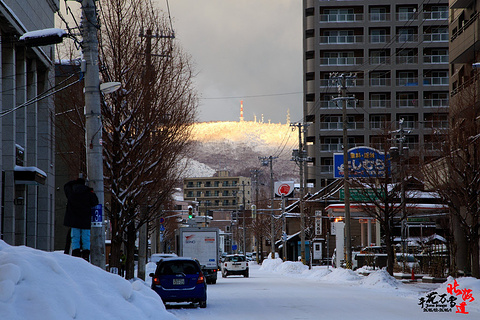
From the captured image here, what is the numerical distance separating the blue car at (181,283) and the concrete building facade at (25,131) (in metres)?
7.79

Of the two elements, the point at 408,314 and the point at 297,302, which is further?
the point at 297,302

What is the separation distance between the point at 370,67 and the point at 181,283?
223 feet

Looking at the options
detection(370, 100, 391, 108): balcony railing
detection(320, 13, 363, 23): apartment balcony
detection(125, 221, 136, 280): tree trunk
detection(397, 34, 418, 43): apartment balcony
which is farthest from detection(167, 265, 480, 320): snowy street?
detection(397, 34, 418, 43): apartment balcony

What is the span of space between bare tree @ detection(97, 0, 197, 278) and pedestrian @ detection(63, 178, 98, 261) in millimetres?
7642

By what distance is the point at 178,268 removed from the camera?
19891 mm

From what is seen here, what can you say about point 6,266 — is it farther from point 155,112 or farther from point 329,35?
point 329,35

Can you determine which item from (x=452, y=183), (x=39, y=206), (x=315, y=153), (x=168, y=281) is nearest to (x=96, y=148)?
(x=168, y=281)

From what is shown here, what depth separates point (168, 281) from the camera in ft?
64.5

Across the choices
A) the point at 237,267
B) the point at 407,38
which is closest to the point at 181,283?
the point at 237,267

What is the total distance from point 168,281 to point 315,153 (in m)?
64.8

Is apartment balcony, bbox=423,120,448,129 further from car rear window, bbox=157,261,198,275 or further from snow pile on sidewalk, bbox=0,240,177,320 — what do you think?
snow pile on sidewalk, bbox=0,240,177,320

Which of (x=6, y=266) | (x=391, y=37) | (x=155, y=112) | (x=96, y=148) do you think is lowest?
(x=6, y=266)

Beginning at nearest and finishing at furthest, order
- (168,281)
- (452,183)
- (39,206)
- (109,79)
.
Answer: (168,281) → (109,79) → (452,183) → (39,206)

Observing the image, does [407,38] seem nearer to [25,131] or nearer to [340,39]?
[340,39]
